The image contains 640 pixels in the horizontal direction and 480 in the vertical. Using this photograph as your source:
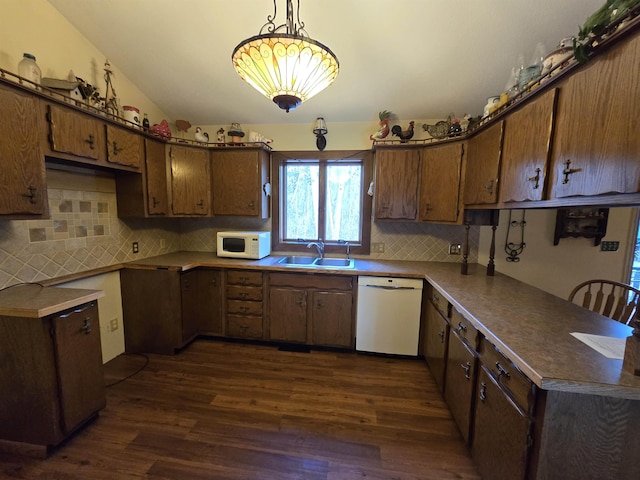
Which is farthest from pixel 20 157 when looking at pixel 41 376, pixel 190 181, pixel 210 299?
pixel 210 299

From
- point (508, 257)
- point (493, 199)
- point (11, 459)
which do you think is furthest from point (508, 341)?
point (11, 459)

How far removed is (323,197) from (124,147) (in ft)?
6.52

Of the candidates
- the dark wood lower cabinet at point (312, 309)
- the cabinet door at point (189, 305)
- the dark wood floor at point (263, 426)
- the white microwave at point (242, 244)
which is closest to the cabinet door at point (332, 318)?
the dark wood lower cabinet at point (312, 309)

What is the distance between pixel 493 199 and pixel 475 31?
128 centimetres

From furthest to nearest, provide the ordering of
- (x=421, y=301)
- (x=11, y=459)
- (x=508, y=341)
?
(x=421, y=301)
(x=11, y=459)
(x=508, y=341)

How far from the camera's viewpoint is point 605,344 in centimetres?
113

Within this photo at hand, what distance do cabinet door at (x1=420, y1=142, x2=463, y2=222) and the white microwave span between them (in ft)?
5.84

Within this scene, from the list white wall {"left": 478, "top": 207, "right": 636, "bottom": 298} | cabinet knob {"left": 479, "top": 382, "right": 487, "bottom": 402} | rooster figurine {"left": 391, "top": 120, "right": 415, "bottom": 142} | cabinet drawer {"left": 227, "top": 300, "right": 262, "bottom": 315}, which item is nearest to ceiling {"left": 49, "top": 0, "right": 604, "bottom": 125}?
rooster figurine {"left": 391, "top": 120, "right": 415, "bottom": 142}

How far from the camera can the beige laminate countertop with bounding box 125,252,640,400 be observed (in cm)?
89

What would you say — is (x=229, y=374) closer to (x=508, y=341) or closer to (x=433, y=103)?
(x=508, y=341)

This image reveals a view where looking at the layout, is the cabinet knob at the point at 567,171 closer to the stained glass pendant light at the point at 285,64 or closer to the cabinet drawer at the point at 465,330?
the cabinet drawer at the point at 465,330

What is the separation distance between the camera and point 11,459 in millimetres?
1483

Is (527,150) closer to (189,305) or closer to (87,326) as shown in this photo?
(87,326)

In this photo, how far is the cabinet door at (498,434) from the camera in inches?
Result: 40.9
